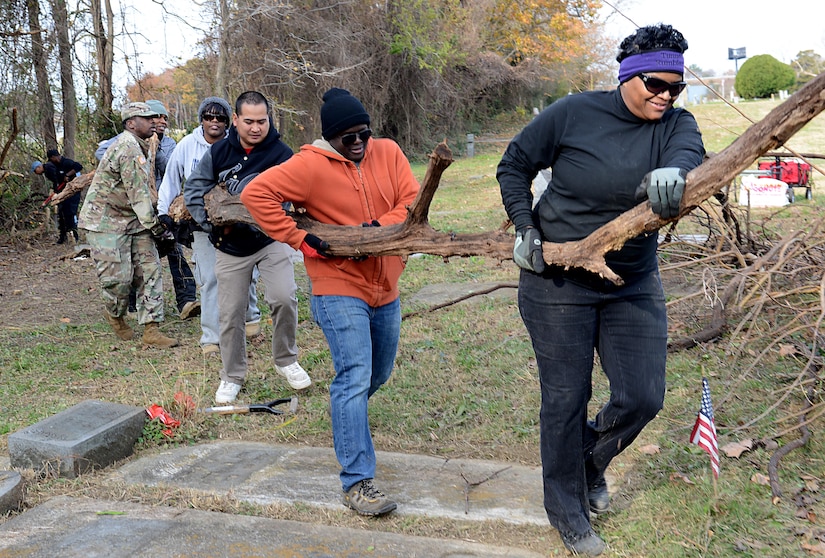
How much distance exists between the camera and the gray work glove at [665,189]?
289cm

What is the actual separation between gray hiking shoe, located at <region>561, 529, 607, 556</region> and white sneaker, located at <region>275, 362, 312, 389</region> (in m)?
2.88

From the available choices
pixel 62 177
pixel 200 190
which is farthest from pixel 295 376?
pixel 62 177

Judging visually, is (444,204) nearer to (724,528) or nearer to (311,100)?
(311,100)

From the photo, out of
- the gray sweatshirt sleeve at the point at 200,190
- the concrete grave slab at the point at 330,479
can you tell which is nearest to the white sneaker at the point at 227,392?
the concrete grave slab at the point at 330,479

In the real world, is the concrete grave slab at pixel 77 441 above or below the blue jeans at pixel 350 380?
below

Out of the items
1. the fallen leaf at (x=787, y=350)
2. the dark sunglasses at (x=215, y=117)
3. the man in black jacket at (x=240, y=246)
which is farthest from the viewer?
the dark sunglasses at (x=215, y=117)

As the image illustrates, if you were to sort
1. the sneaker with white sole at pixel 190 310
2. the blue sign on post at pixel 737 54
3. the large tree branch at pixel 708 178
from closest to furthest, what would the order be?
the large tree branch at pixel 708 178 → the sneaker with white sole at pixel 190 310 → the blue sign on post at pixel 737 54

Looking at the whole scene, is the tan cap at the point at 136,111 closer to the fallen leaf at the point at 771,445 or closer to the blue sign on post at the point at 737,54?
the fallen leaf at the point at 771,445

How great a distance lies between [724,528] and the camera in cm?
352

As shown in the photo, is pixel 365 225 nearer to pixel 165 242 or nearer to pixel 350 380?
pixel 350 380

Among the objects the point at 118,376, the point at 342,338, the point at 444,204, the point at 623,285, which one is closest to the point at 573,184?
the point at 623,285

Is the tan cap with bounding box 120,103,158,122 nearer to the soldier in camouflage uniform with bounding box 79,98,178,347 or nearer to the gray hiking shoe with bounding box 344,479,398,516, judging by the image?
the soldier in camouflage uniform with bounding box 79,98,178,347

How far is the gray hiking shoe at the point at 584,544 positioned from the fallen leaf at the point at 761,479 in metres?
0.97

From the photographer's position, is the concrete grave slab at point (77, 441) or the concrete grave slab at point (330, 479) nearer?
the concrete grave slab at point (330, 479)
